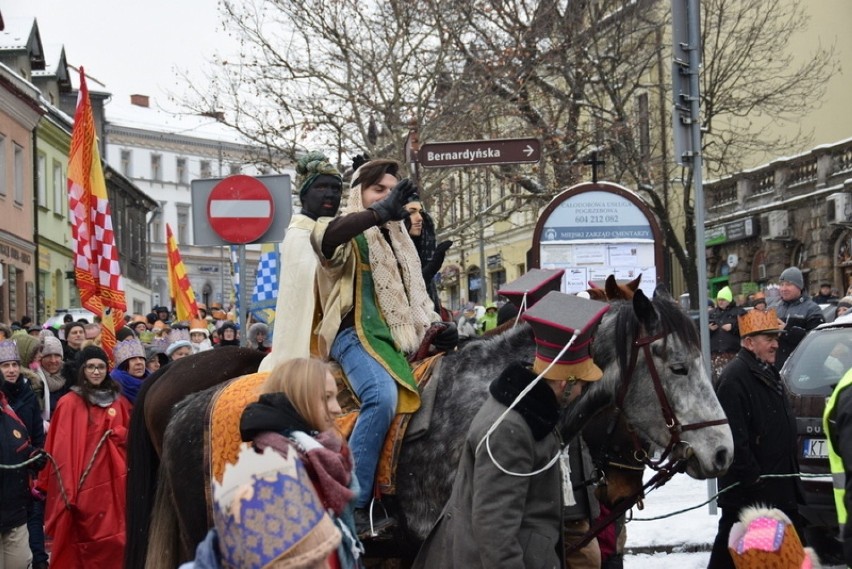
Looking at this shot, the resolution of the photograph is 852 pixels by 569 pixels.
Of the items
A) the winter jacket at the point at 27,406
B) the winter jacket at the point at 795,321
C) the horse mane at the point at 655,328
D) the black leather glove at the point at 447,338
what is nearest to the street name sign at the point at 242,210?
the winter jacket at the point at 27,406

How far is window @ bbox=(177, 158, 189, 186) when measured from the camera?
98.4 metres

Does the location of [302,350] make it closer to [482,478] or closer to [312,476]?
[482,478]

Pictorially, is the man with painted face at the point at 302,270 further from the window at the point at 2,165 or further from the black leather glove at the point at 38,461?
the window at the point at 2,165

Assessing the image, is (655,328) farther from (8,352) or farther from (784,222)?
(784,222)

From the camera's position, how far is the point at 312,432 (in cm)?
417

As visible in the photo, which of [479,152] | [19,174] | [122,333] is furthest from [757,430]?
[19,174]

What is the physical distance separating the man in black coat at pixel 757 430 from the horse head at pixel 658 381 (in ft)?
6.97

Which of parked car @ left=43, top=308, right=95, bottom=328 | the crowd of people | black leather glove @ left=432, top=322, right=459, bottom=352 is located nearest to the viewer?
the crowd of people

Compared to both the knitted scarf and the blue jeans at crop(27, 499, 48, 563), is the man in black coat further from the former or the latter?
the blue jeans at crop(27, 499, 48, 563)

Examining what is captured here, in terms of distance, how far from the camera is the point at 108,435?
9.73 metres

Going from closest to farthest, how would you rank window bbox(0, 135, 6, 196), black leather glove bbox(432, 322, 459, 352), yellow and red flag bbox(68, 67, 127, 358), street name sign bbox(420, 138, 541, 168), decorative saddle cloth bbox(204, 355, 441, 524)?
decorative saddle cloth bbox(204, 355, 441, 524), black leather glove bbox(432, 322, 459, 352), street name sign bbox(420, 138, 541, 168), yellow and red flag bbox(68, 67, 127, 358), window bbox(0, 135, 6, 196)

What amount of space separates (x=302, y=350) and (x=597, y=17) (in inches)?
912

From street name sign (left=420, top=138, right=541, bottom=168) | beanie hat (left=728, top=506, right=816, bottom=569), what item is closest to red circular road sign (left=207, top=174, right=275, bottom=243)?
street name sign (left=420, top=138, right=541, bottom=168)

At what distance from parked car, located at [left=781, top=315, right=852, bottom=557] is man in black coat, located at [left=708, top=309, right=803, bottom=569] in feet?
2.97
